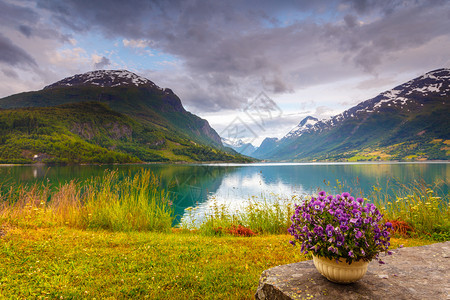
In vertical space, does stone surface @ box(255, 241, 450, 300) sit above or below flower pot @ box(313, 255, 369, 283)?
below

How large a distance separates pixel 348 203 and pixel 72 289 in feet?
17.7

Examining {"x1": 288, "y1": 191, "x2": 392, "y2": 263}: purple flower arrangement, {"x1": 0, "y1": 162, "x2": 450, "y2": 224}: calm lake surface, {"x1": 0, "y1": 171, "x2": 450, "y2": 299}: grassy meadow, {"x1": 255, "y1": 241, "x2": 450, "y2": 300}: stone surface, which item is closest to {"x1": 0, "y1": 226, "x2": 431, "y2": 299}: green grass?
{"x1": 0, "y1": 171, "x2": 450, "y2": 299}: grassy meadow

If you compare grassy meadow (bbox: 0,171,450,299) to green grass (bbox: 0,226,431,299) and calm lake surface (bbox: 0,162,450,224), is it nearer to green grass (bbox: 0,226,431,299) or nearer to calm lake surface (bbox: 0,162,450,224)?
green grass (bbox: 0,226,431,299)

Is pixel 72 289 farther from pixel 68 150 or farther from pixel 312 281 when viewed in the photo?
pixel 68 150

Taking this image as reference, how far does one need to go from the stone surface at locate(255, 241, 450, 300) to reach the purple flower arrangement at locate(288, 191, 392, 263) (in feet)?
1.67

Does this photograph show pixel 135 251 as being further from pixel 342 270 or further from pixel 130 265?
pixel 342 270

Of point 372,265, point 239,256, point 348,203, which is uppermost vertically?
point 348,203

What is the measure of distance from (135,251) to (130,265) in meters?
1.03

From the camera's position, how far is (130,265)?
19.0ft

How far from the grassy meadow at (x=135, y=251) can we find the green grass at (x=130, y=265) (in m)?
0.02

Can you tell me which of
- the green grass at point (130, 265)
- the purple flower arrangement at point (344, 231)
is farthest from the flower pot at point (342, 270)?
the green grass at point (130, 265)

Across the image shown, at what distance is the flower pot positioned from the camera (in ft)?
10.7

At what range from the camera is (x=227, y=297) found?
449cm

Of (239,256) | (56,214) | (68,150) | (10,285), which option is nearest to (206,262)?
(239,256)
